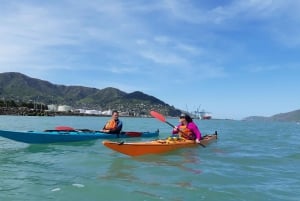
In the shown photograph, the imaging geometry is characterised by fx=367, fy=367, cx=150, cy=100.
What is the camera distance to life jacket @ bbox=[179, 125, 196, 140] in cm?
1800

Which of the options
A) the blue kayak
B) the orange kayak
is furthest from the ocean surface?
the blue kayak

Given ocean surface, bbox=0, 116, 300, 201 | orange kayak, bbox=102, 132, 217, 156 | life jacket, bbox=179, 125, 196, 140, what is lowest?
ocean surface, bbox=0, 116, 300, 201

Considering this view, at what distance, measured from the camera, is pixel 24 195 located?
27.1 ft

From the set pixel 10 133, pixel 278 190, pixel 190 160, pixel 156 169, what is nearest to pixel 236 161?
pixel 190 160

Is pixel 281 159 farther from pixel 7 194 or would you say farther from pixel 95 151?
pixel 7 194

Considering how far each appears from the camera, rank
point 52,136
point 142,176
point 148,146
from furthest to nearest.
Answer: point 52,136 → point 148,146 → point 142,176

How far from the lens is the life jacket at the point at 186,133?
18.0 metres

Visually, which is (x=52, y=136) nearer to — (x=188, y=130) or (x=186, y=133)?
(x=186, y=133)

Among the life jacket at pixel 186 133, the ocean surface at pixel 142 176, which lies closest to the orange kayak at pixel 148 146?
the ocean surface at pixel 142 176

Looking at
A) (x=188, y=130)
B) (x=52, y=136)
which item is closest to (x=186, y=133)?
(x=188, y=130)

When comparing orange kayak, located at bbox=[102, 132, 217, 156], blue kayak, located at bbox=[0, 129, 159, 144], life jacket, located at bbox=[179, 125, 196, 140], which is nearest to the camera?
orange kayak, located at bbox=[102, 132, 217, 156]

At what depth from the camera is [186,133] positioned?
59.6 ft

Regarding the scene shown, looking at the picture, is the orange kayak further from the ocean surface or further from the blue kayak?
the blue kayak

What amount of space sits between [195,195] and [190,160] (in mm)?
5979
